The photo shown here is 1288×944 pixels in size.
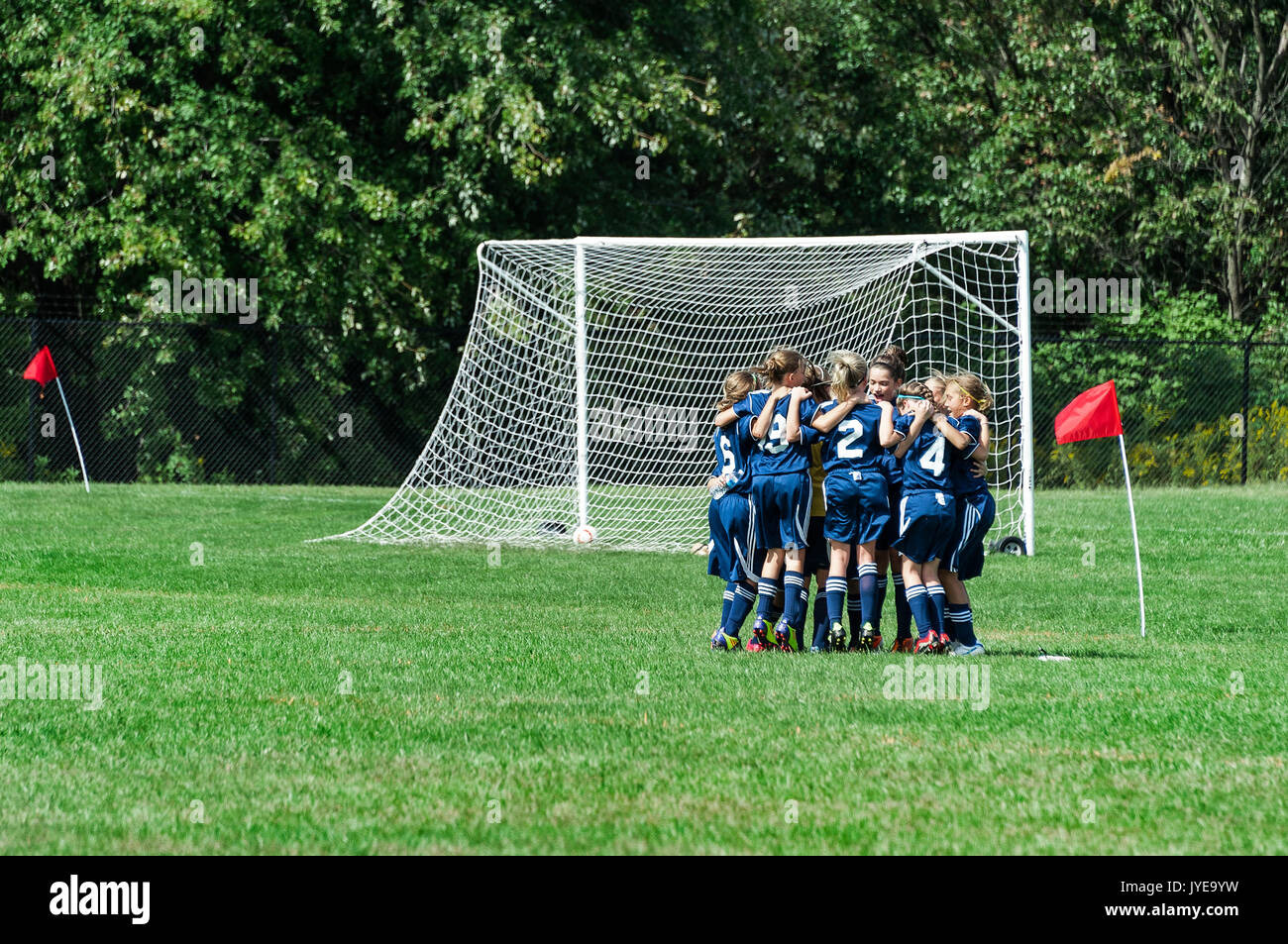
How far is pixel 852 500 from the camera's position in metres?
8.56

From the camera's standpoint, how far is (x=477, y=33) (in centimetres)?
2228

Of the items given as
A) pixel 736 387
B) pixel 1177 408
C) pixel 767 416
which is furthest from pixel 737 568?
pixel 1177 408

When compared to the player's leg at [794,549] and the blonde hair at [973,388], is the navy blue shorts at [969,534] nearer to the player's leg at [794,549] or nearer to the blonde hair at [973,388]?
the blonde hair at [973,388]

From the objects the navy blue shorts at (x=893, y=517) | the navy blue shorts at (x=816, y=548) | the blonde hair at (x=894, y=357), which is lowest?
the navy blue shorts at (x=816, y=548)

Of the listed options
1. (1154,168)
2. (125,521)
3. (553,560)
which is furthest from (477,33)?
(1154,168)

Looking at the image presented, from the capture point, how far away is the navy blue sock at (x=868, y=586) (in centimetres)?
870

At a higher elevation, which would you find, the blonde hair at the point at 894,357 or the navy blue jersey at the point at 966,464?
the blonde hair at the point at 894,357

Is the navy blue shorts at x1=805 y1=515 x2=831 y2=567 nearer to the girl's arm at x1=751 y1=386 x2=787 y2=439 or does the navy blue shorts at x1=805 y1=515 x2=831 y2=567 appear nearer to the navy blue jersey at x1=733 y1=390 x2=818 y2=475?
the navy blue jersey at x1=733 y1=390 x2=818 y2=475

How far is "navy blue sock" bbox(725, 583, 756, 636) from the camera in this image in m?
8.78

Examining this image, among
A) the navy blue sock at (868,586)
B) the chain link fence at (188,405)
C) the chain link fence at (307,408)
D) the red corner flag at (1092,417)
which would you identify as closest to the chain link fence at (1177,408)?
the chain link fence at (307,408)

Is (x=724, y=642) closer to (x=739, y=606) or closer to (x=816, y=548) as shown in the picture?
(x=739, y=606)

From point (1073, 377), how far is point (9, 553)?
18.5m

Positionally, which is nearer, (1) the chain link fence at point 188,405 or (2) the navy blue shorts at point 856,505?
(2) the navy blue shorts at point 856,505

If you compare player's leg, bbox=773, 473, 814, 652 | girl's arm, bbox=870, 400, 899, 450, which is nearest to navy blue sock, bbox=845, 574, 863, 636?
player's leg, bbox=773, 473, 814, 652
